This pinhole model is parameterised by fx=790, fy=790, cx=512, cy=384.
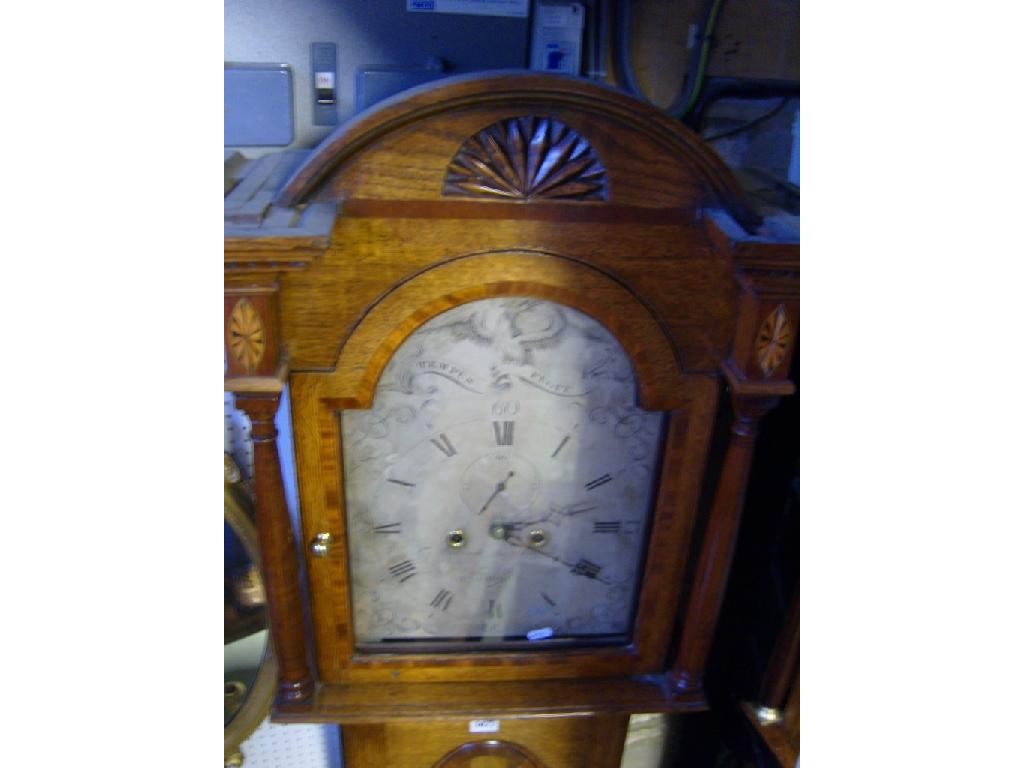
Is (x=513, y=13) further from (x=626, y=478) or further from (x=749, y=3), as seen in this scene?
(x=626, y=478)

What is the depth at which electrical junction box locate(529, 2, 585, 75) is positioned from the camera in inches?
31.5

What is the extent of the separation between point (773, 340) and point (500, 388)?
259 mm

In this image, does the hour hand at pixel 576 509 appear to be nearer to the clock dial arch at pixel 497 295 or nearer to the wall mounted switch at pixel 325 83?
the clock dial arch at pixel 497 295

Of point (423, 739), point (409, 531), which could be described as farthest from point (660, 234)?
point (423, 739)

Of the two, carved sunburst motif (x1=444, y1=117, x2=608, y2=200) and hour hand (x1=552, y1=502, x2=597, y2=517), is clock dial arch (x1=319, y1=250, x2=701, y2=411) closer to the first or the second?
carved sunburst motif (x1=444, y1=117, x2=608, y2=200)

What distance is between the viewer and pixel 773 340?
2.39 feet

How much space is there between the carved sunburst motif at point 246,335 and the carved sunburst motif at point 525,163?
20 centimetres

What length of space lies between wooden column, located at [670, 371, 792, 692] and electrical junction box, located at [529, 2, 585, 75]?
0.37 meters

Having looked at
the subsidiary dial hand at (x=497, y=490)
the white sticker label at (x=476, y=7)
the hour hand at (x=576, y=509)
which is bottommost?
the hour hand at (x=576, y=509)

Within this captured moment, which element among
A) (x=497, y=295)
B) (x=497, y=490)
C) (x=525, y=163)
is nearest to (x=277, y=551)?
(x=497, y=490)

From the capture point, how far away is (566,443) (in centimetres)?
80

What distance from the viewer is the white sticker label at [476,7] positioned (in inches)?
31.1

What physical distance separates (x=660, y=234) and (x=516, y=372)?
18cm

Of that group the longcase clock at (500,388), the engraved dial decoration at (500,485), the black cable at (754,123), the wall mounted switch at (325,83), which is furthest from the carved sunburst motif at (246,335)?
the black cable at (754,123)
